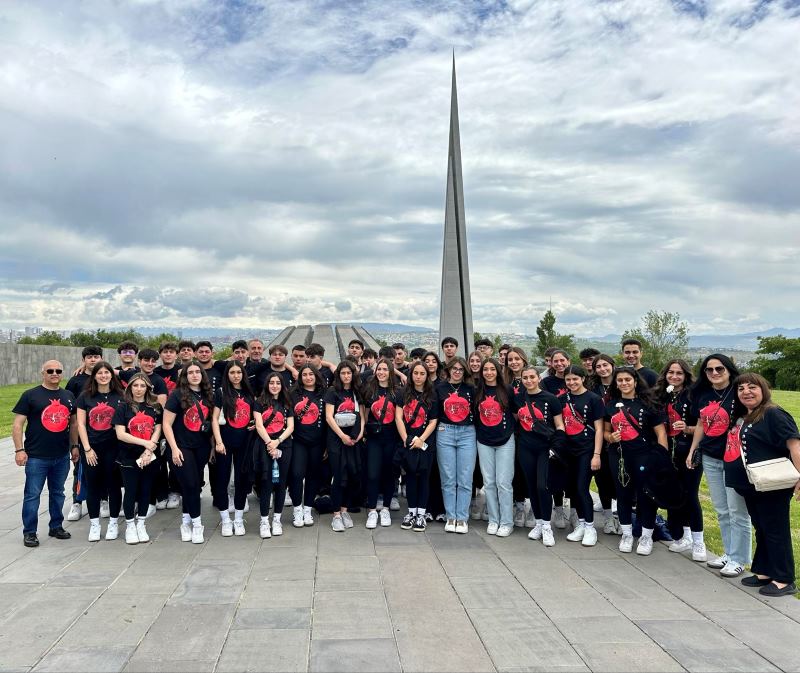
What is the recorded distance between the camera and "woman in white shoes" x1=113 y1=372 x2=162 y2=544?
546cm

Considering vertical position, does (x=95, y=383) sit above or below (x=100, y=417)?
above

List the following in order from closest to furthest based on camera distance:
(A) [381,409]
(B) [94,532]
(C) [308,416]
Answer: (B) [94,532] < (C) [308,416] < (A) [381,409]

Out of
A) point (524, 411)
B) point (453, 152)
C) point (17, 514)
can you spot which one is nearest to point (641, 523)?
point (524, 411)

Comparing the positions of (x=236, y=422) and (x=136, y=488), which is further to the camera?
(x=236, y=422)

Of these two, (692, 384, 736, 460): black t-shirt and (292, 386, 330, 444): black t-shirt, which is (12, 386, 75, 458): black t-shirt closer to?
(292, 386, 330, 444): black t-shirt

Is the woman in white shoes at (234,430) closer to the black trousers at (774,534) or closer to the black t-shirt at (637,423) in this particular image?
the black t-shirt at (637,423)

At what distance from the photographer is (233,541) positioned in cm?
559

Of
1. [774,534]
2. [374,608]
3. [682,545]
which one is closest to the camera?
[374,608]

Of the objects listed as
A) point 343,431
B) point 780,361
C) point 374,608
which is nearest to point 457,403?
Answer: point 343,431

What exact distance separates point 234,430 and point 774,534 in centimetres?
446

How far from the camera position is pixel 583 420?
560 centimetres

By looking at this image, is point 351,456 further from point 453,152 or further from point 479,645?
point 453,152

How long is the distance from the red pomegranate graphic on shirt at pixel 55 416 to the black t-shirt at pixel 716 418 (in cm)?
542

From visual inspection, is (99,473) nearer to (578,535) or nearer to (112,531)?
(112,531)
